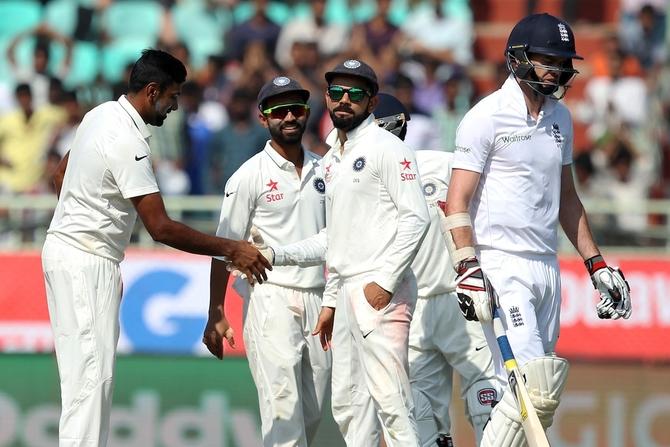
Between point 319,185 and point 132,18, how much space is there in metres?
8.79

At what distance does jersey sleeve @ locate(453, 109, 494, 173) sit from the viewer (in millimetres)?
6145

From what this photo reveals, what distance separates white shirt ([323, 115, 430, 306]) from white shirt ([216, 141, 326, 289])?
2.05ft

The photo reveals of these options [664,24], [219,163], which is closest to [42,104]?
[219,163]

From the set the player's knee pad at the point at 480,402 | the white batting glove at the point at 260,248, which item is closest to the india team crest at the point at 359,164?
the white batting glove at the point at 260,248

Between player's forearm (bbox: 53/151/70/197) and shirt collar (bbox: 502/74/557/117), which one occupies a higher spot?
shirt collar (bbox: 502/74/557/117)

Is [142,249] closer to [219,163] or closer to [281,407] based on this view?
[219,163]

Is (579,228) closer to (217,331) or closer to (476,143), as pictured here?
(476,143)

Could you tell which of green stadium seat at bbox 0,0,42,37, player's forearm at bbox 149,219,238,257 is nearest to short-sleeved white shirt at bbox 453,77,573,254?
player's forearm at bbox 149,219,238,257

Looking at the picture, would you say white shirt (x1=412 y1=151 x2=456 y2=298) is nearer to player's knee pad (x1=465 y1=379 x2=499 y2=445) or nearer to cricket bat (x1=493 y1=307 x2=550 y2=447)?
player's knee pad (x1=465 y1=379 x2=499 y2=445)

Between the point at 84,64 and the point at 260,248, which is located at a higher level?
the point at 84,64

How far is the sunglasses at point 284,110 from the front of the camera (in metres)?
7.23

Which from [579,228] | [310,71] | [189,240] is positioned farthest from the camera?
[310,71]

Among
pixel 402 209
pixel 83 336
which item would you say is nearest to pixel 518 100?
pixel 402 209

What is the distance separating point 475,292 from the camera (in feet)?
19.4
